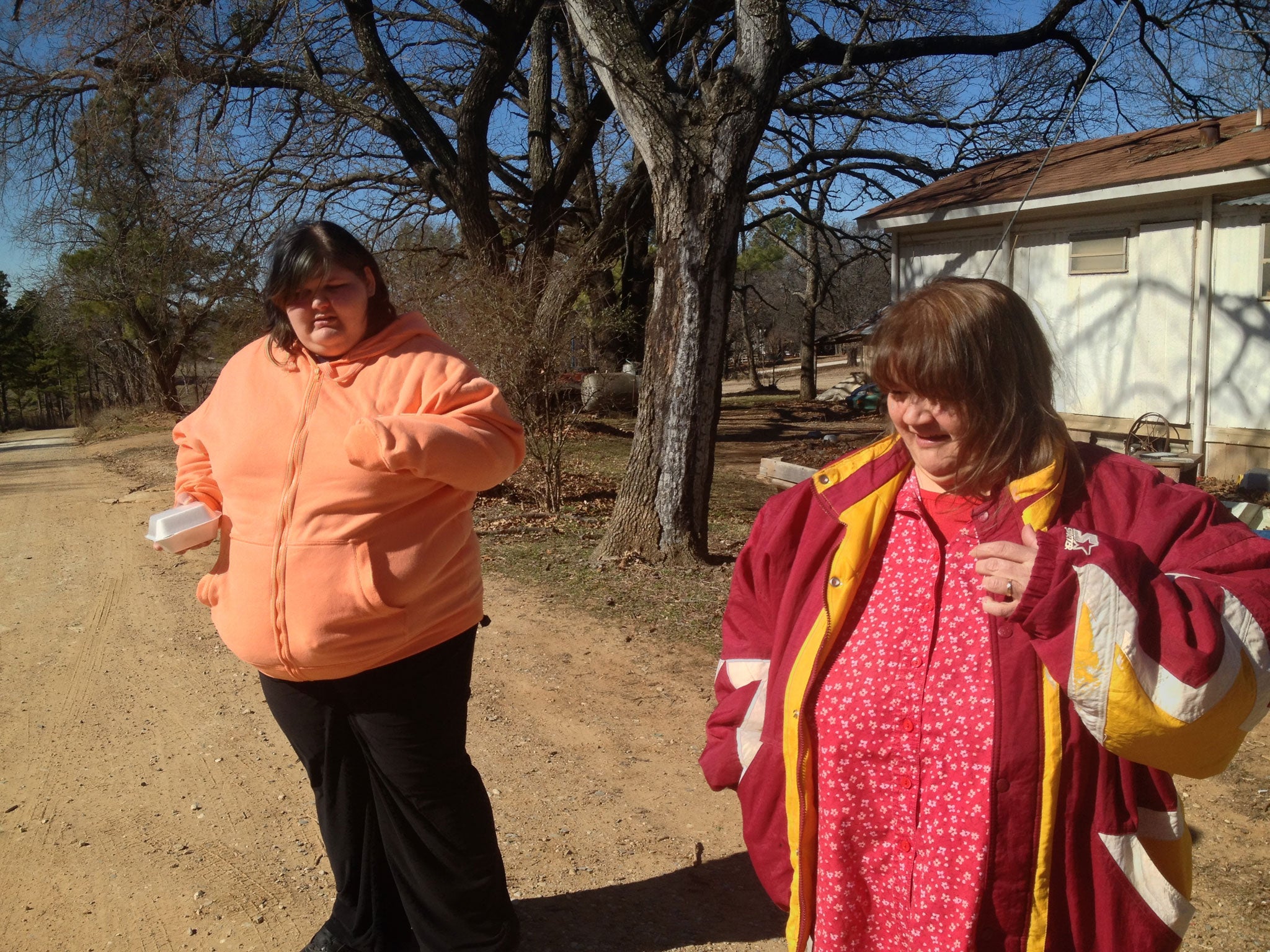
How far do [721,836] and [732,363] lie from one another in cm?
4524

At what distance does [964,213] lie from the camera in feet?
39.8

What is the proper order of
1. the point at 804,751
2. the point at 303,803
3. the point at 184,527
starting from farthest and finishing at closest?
the point at 303,803 → the point at 184,527 → the point at 804,751

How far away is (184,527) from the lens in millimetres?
2402

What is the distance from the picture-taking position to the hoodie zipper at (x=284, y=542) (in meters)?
2.27

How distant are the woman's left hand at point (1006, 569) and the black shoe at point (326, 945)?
2.12 meters

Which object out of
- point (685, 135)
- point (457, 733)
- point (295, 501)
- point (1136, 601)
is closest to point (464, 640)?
point (457, 733)

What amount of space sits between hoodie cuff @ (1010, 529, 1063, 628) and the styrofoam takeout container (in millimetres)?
1906

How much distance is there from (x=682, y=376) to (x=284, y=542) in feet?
14.4

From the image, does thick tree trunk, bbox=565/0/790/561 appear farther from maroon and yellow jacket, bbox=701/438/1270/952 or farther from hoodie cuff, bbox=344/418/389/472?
maroon and yellow jacket, bbox=701/438/1270/952

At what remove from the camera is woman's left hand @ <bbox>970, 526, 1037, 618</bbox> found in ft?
4.67

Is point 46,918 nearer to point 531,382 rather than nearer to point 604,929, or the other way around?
point 604,929

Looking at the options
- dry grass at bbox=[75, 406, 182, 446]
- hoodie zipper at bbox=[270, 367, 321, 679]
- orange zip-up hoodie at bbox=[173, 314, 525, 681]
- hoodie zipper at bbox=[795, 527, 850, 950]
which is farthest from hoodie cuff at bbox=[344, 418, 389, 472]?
dry grass at bbox=[75, 406, 182, 446]

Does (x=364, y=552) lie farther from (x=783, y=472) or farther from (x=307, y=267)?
(x=783, y=472)

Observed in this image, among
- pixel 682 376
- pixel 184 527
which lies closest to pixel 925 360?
pixel 184 527
